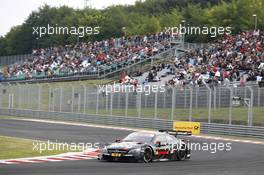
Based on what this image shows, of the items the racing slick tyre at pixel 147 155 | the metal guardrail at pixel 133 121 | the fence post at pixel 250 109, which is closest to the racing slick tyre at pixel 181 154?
the racing slick tyre at pixel 147 155

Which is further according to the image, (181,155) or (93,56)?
(93,56)

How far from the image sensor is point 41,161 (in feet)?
66.2

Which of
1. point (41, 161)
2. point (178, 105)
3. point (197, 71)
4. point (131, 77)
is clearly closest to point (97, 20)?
point (131, 77)

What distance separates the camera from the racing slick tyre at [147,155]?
20858mm

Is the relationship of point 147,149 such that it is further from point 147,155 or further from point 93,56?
point 93,56

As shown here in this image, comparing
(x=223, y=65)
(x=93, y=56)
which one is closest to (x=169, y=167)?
(x=223, y=65)

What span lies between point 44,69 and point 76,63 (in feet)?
13.6

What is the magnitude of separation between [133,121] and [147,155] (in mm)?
21175

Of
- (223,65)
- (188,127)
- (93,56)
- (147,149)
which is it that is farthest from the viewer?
(93,56)

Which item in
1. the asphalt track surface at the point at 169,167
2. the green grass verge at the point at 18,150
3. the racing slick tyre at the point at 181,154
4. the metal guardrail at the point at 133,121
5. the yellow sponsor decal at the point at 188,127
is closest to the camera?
the asphalt track surface at the point at 169,167

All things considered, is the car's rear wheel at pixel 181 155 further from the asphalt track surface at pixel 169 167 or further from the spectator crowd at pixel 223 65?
the spectator crowd at pixel 223 65

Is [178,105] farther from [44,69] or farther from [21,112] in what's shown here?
[44,69]

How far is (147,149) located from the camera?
68.9 ft

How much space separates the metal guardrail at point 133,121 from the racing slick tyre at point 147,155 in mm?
14315
